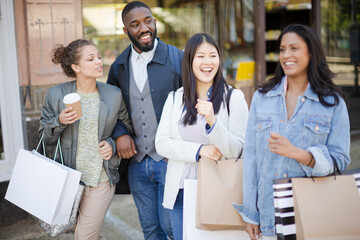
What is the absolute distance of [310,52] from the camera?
2.31 metres

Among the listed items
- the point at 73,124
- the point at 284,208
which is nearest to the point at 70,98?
the point at 73,124

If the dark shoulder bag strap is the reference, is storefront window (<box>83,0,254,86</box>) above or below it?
above

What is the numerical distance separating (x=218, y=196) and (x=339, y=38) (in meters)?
6.41

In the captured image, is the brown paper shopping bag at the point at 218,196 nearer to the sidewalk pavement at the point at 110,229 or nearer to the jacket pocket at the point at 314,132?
the jacket pocket at the point at 314,132

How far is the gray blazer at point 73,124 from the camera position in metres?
3.04

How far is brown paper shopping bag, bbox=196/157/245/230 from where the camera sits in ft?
8.16

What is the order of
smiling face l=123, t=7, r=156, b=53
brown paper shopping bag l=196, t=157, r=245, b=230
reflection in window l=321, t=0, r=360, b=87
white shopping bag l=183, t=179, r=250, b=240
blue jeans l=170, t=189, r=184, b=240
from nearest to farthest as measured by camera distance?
brown paper shopping bag l=196, t=157, r=245, b=230 → white shopping bag l=183, t=179, r=250, b=240 → blue jeans l=170, t=189, r=184, b=240 → smiling face l=123, t=7, r=156, b=53 → reflection in window l=321, t=0, r=360, b=87

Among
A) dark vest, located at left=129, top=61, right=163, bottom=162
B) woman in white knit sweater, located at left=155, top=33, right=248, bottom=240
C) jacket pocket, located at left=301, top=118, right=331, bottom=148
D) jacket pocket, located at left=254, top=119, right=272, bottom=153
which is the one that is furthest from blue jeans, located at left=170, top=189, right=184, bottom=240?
jacket pocket, located at left=301, top=118, right=331, bottom=148

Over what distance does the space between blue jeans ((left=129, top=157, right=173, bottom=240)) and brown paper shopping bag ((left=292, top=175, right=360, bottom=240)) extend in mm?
1280

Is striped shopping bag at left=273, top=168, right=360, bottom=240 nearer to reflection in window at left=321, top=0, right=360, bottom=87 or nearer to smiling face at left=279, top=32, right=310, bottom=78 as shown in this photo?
smiling face at left=279, top=32, right=310, bottom=78

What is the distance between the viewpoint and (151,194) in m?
3.35

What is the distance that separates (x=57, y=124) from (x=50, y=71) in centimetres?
166

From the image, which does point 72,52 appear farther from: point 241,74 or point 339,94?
point 241,74

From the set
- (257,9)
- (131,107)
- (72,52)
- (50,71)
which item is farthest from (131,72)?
(257,9)
